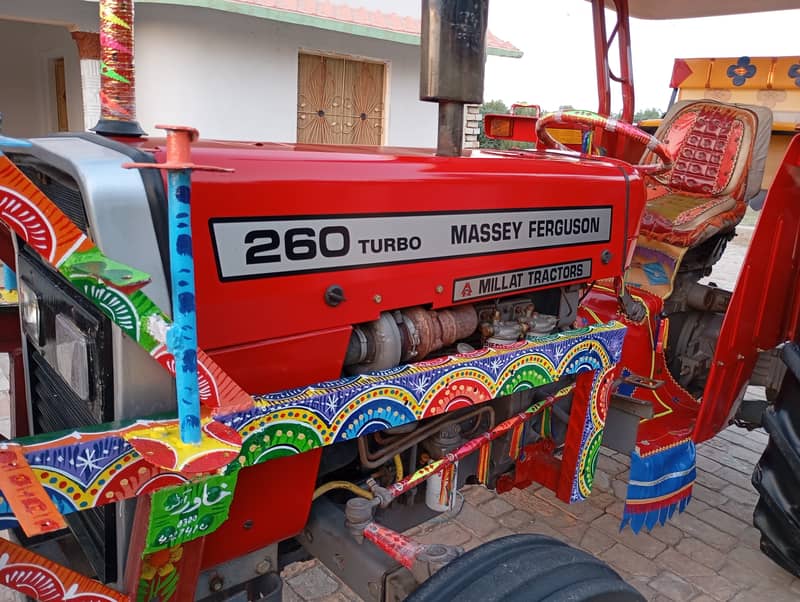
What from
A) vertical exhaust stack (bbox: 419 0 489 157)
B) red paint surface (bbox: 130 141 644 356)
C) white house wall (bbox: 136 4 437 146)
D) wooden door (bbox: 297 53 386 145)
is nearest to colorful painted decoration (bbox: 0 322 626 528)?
red paint surface (bbox: 130 141 644 356)

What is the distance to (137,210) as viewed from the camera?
116 centimetres

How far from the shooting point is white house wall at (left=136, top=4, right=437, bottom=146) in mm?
6805

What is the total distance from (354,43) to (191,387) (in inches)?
298

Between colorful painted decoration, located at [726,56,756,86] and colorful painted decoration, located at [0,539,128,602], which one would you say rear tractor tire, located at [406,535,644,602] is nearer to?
colorful painted decoration, located at [0,539,128,602]

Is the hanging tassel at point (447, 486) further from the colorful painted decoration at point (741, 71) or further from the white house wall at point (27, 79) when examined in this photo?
the white house wall at point (27, 79)

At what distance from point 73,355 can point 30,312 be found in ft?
1.32

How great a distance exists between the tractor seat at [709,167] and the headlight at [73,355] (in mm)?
2356

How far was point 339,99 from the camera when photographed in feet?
26.3

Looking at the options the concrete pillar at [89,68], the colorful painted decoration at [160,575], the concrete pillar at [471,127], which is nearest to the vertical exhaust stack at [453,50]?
the colorful painted decoration at [160,575]

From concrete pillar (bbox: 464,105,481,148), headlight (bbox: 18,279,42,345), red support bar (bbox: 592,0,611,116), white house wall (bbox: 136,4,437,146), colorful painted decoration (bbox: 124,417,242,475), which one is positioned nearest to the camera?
colorful painted decoration (bbox: 124,417,242,475)

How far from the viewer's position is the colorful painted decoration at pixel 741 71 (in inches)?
185

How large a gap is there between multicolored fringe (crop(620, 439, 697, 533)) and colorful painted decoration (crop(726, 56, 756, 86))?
3.36 meters

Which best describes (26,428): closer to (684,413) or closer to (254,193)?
(254,193)

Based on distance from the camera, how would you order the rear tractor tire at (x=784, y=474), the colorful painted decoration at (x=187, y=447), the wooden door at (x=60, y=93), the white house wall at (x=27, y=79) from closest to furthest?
1. the colorful painted decoration at (x=187, y=447)
2. the rear tractor tire at (x=784, y=474)
3. the wooden door at (x=60, y=93)
4. the white house wall at (x=27, y=79)
